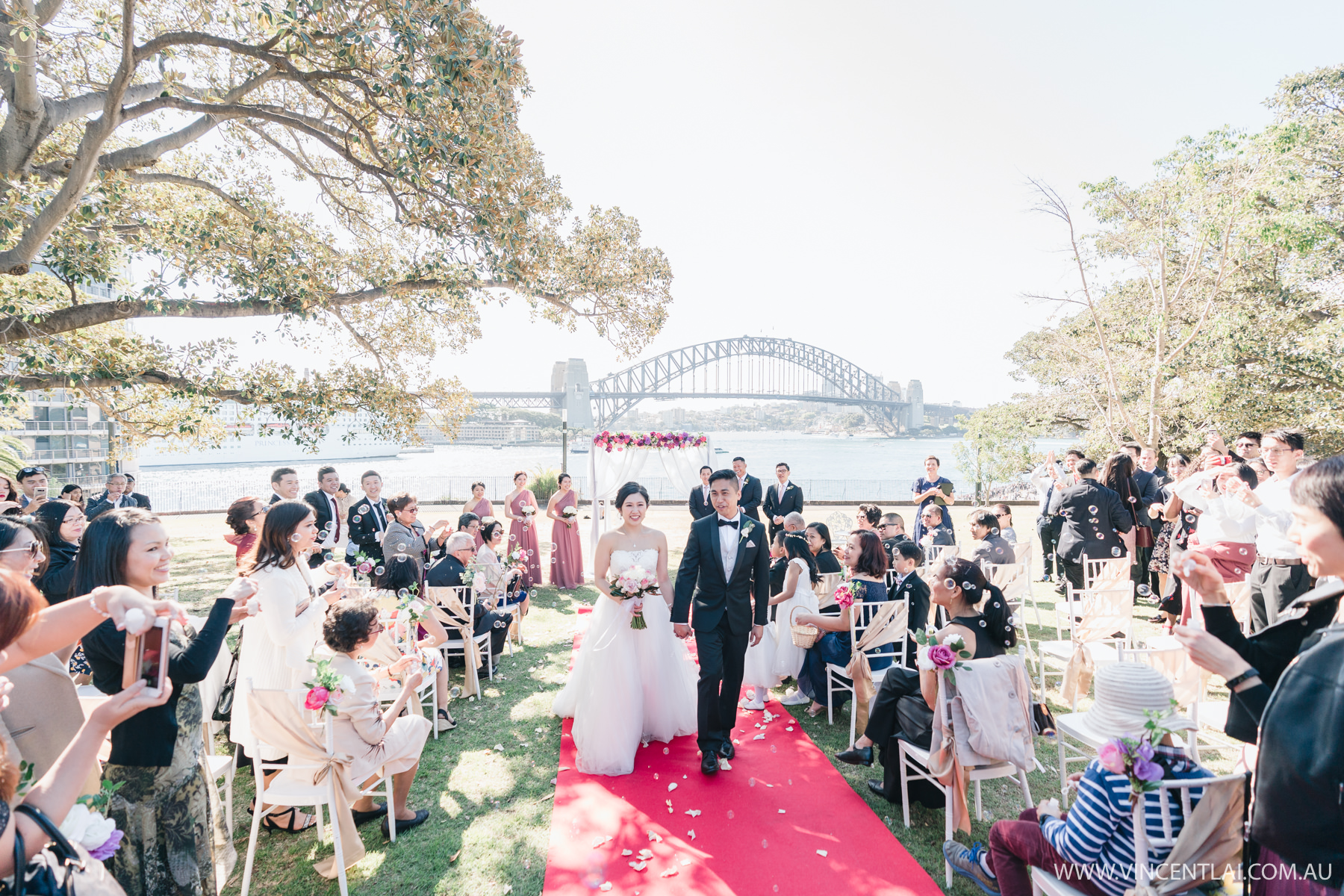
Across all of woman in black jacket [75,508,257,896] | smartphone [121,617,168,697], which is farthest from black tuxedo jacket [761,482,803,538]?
smartphone [121,617,168,697]

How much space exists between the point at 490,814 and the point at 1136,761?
3.47 meters

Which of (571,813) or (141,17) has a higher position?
(141,17)

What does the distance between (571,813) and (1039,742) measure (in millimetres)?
3647

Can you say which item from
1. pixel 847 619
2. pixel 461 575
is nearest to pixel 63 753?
pixel 461 575

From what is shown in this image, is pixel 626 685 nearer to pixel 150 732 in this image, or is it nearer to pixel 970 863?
pixel 970 863

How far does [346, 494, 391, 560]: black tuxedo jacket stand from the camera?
674cm

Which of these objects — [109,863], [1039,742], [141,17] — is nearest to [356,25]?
[141,17]

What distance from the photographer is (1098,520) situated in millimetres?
6926

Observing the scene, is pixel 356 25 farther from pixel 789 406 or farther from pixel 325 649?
pixel 789 406

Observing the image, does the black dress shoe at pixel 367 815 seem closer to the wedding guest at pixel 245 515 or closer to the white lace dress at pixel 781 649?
the wedding guest at pixel 245 515

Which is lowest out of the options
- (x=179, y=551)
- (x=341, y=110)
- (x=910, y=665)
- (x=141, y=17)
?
(x=179, y=551)

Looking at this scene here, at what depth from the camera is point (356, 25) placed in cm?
526

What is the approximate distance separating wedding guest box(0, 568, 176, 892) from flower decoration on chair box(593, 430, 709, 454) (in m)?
9.33

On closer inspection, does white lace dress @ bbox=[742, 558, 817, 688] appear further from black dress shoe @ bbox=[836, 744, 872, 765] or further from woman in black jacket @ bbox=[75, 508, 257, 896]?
woman in black jacket @ bbox=[75, 508, 257, 896]
